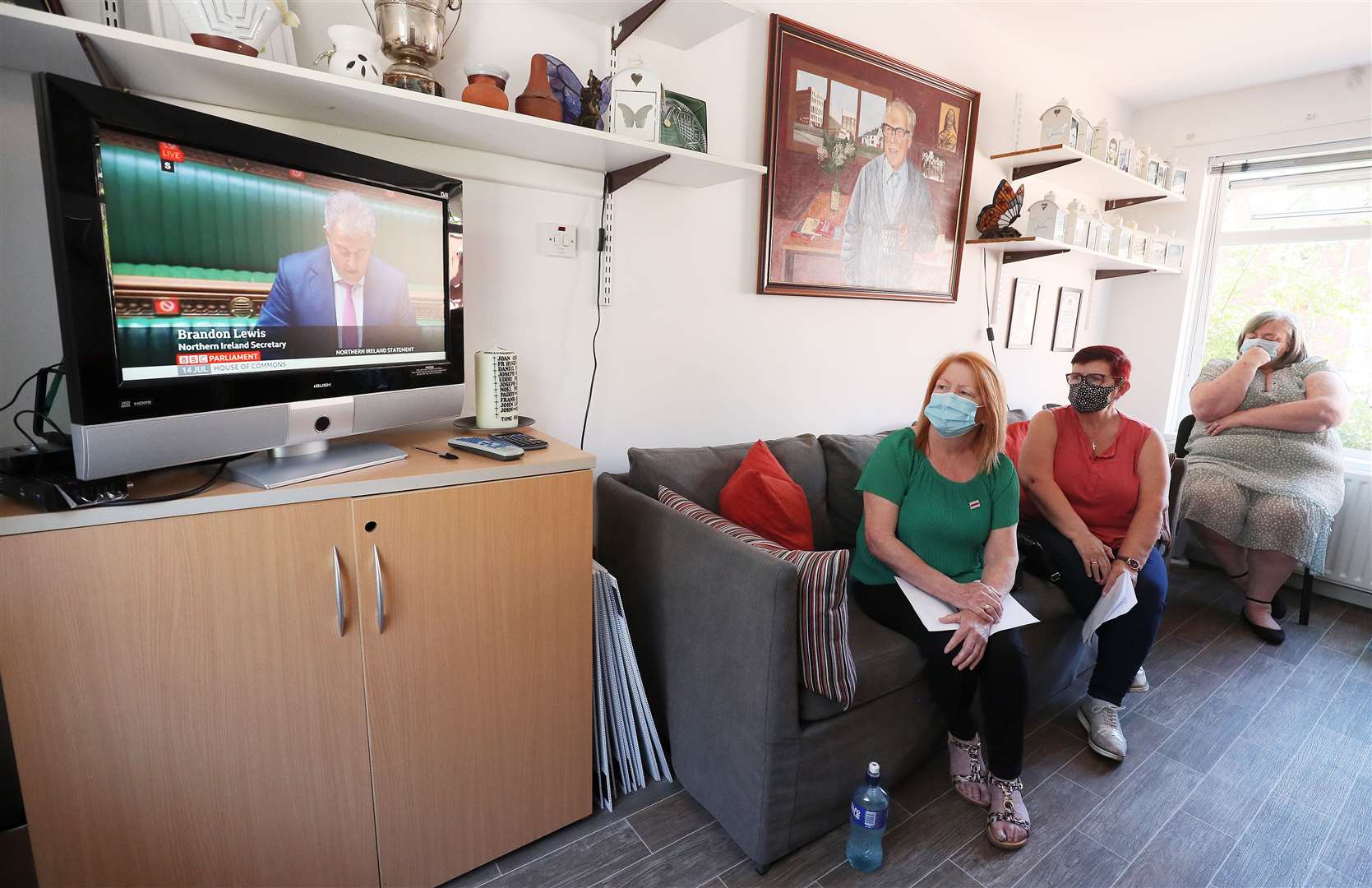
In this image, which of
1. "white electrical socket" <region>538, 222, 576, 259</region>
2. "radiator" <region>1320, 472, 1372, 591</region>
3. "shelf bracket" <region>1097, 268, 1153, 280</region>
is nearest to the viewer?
"white electrical socket" <region>538, 222, 576, 259</region>

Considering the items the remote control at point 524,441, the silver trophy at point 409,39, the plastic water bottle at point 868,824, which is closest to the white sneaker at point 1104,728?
the plastic water bottle at point 868,824

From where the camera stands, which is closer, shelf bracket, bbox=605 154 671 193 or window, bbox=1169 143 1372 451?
shelf bracket, bbox=605 154 671 193

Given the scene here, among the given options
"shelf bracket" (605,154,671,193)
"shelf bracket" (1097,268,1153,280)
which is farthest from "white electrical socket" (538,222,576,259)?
"shelf bracket" (1097,268,1153,280)

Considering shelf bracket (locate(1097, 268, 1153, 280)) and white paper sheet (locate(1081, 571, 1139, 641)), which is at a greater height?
shelf bracket (locate(1097, 268, 1153, 280))

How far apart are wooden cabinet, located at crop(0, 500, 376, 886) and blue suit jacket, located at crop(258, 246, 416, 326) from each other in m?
0.36

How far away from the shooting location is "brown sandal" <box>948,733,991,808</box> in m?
1.77

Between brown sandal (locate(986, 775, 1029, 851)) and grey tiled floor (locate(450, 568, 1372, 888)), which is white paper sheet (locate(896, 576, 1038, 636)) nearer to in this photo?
brown sandal (locate(986, 775, 1029, 851))

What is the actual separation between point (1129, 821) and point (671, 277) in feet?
6.74

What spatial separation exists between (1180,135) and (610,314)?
156 inches

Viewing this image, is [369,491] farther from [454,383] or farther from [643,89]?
[643,89]

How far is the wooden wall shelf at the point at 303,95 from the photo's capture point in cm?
105

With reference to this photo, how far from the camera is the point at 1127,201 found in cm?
385

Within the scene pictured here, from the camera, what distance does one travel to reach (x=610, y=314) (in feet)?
6.69

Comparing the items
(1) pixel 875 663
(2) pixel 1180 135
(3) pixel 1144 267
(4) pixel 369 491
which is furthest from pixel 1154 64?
(4) pixel 369 491
